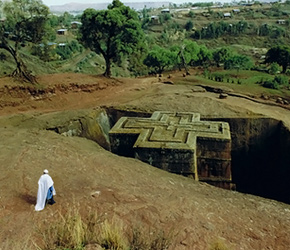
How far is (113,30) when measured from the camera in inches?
771

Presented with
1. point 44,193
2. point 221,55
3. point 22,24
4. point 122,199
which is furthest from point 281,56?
point 44,193

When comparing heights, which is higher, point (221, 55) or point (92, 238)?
point (92, 238)

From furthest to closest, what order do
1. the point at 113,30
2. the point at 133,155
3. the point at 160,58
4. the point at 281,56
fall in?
the point at 281,56 < the point at 160,58 < the point at 113,30 < the point at 133,155

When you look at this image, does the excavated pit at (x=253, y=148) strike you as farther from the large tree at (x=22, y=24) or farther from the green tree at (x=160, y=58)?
the green tree at (x=160, y=58)

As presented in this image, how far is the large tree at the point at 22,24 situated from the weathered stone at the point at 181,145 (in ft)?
28.7

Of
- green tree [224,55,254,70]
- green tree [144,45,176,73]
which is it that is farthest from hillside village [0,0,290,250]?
green tree [224,55,254,70]

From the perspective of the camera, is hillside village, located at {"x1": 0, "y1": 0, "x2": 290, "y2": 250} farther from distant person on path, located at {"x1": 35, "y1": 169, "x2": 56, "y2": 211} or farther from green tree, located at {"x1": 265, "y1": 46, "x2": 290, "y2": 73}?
green tree, located at {"x1": 265, "y1": 46, "x2": 290, "y2": 73}

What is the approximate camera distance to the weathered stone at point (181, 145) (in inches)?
362

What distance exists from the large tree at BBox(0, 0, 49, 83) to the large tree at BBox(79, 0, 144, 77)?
9.59 feet

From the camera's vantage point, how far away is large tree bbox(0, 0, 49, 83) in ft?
54.4

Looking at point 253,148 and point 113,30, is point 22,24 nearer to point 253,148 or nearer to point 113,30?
point 113,30

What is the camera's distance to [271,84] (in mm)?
20391

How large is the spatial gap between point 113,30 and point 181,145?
41.1 feet

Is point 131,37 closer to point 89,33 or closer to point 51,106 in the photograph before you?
point 89,33
